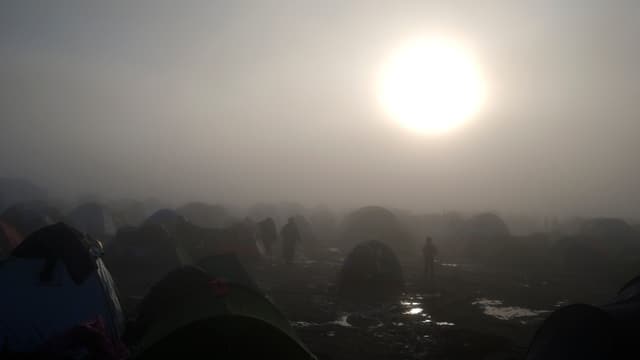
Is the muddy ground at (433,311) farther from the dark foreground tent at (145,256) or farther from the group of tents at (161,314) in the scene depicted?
the dark foreground tent at (145,256)

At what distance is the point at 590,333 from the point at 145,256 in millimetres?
20021

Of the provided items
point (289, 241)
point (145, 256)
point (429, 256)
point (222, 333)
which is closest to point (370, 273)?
point (429, 256)

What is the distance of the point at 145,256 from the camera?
2483 centimetres

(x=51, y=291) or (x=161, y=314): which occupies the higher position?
(x=51, y=291)

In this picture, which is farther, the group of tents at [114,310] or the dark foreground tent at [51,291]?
the dark foreground tent at [51,291]

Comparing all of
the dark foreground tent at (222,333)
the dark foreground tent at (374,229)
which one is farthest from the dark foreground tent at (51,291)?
the dark foreground tent at (374,229)

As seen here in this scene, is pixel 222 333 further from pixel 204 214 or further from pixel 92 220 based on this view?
pixel 204 214

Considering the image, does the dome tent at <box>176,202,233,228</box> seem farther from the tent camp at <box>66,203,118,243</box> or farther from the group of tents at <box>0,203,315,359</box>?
the group of tents at <box>0,203,315,359</box>

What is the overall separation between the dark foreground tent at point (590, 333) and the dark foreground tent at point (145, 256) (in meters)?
17.4

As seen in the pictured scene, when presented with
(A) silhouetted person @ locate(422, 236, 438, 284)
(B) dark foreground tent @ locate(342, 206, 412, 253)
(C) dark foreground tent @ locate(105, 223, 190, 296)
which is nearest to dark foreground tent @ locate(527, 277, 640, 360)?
(A) silhouetted person @ locate(422, 236, 438, 284)

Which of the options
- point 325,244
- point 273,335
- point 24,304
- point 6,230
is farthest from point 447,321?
point 325,244

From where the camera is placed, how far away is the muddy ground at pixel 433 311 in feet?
47.4

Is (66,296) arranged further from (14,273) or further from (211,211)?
(211,211)

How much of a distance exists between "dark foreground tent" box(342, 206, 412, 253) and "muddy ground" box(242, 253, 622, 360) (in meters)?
15.0
